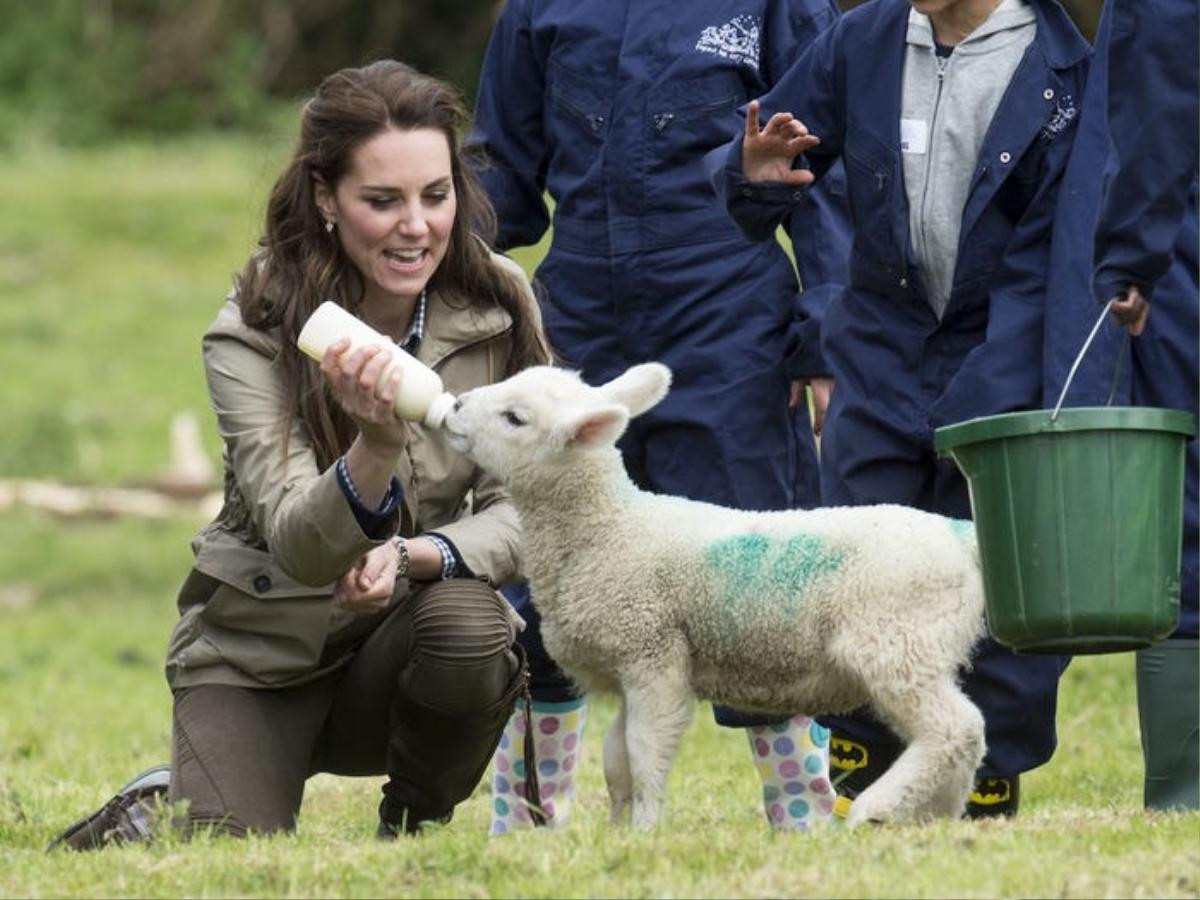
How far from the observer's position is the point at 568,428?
4.96 meters

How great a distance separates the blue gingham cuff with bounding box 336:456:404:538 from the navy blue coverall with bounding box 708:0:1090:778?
111 cm

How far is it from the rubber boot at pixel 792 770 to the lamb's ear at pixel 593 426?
1254 mm

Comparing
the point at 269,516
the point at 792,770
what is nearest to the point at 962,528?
the point at 792,770

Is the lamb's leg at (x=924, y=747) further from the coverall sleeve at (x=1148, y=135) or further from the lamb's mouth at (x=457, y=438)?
the lamb's mouth at (x=457, y=438)

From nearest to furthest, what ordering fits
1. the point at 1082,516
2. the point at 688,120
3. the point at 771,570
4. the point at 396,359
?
1. the point at 1082,516
2. the point at 771,570
3. the point at 396,359
4. the point at 688,120

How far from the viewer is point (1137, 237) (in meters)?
4.86

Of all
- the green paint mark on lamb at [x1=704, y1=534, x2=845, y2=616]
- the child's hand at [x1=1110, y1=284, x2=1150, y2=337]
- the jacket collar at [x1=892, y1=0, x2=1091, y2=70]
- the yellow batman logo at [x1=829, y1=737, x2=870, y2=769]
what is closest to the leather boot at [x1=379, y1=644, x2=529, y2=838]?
the yellow batman logo at [x1=829, y1=737, x2=870, y2=769]

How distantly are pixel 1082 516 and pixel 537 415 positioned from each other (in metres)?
1.12

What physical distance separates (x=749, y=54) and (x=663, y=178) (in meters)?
0.38

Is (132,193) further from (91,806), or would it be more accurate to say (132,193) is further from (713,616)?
(713,616)

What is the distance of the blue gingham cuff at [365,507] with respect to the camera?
16.4 feet

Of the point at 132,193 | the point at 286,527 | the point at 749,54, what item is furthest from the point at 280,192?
the point at 132,193

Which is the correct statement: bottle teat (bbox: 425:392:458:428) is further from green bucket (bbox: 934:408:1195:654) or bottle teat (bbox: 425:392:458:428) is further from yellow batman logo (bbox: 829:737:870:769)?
yellow batman logo (bbox: 829:737:870:769)

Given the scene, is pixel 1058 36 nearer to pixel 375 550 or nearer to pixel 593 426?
pixel 593 426
